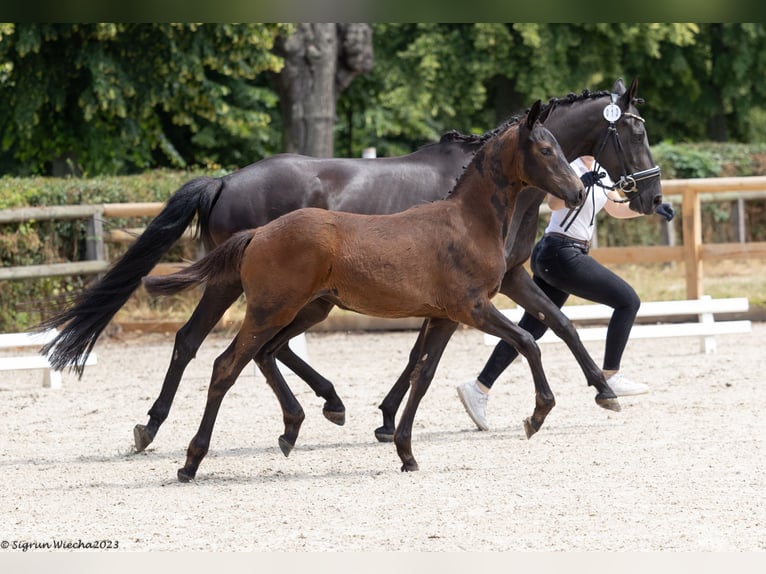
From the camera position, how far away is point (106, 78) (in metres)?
13.6

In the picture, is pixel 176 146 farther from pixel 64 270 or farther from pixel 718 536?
pixel 718 536

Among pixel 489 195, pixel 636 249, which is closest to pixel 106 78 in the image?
pixel 636 249

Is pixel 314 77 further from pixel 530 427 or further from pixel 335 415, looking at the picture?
pixel 530 427

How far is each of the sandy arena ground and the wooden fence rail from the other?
1715 millimetres

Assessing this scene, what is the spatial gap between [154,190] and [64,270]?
61.3 inches

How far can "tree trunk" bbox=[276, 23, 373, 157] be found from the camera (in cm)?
1471

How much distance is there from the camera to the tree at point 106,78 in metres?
13.5

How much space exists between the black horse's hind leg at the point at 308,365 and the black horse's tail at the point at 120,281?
92 centimetres

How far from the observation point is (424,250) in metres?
5.43

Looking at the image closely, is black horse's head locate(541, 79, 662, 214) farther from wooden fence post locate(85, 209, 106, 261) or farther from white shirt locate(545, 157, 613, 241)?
wooden fence post locate(85, 209, 106, 261)

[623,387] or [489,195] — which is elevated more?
[489,195]

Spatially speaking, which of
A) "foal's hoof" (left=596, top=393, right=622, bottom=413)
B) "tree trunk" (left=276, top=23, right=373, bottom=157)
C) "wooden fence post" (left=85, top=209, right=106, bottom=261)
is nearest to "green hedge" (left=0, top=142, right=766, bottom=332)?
"wooden fence post" (left=85, top=209, right=106, bottom=261)

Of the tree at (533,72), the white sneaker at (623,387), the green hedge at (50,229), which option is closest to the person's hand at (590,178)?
the white sneaker at (623,387)

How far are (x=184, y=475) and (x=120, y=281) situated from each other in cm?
151
